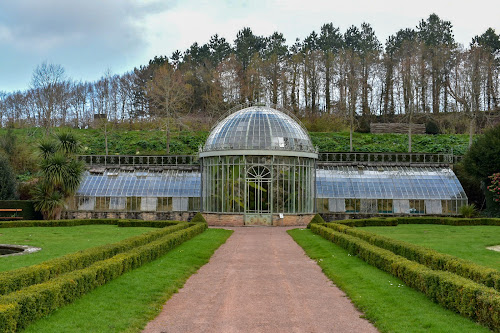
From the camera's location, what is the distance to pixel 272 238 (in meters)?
26.3

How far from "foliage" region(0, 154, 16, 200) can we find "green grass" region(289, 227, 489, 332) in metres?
29.2

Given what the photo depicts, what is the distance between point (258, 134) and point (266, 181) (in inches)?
131

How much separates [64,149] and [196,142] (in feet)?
82.5

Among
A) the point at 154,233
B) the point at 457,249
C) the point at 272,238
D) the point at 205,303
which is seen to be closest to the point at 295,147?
the point at 272,238

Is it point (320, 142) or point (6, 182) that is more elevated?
point (320, 142)

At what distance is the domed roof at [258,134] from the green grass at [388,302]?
17.7 meters

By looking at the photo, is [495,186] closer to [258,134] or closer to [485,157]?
[485,157]

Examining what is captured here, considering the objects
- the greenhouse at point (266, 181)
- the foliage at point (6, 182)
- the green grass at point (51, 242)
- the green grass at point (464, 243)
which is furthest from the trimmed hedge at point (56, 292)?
the foliage at point (6, 182)

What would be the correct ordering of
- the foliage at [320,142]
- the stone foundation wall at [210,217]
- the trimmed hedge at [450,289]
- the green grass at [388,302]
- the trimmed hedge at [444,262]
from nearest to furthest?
the trimmed hedge at [450,289] → the green grass at [388,302] → the trimmed hedge at [444,262] → the stone foundation wall at [210,217] → the foliage at [320,142]

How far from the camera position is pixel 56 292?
9875mm

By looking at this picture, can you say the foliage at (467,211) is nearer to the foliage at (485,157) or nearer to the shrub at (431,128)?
the foliage at (485,157)

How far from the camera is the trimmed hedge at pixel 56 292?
324 inches

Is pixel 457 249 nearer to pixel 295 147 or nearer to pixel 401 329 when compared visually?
pixel 401 329

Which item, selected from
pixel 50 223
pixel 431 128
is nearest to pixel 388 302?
pixel 50 223
